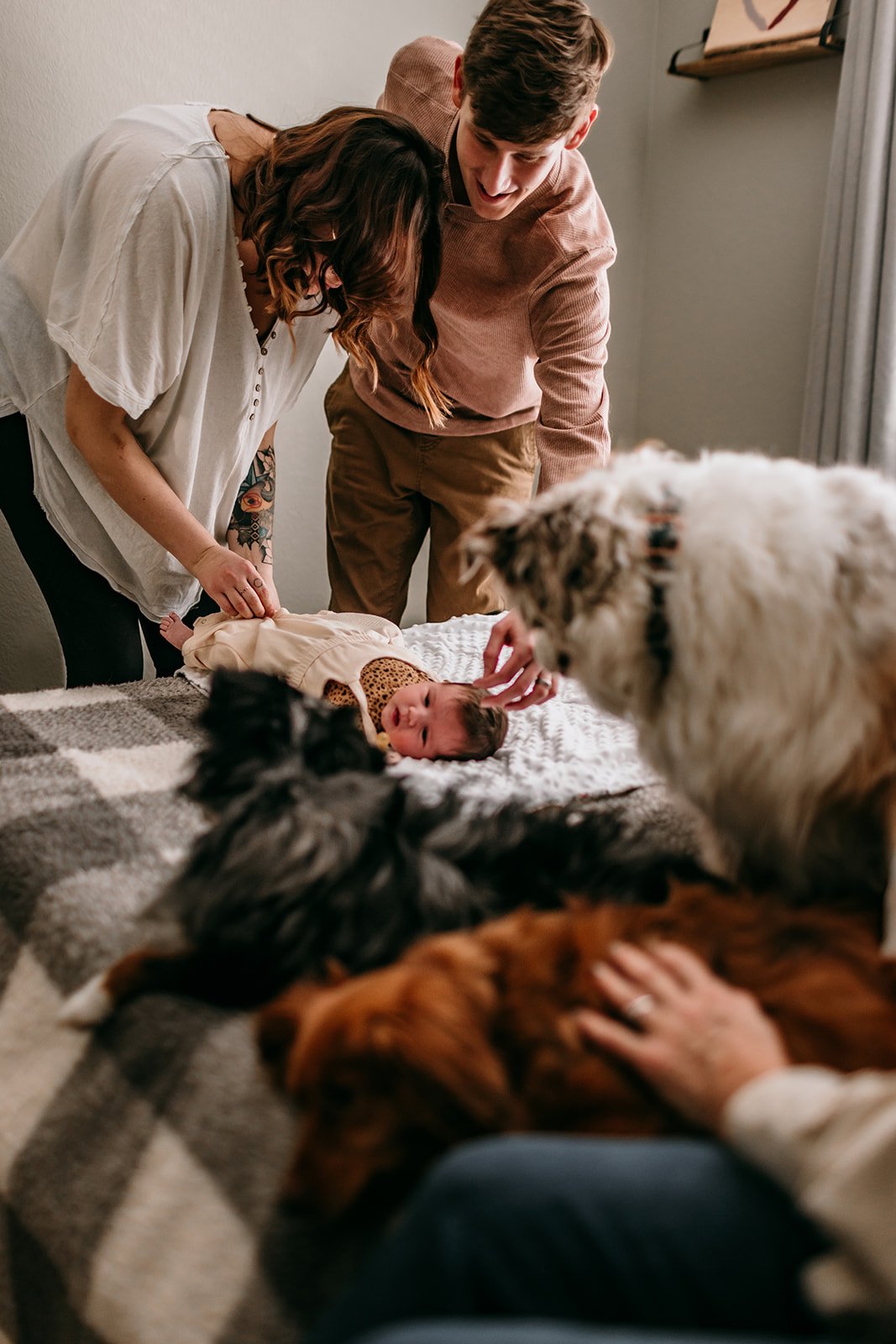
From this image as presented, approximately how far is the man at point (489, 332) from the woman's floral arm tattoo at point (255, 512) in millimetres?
359

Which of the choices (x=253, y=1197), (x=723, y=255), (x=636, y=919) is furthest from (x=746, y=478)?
(x=723, y=255)

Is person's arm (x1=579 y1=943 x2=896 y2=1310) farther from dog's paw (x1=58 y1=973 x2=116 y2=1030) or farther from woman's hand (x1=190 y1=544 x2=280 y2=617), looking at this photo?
woman's hand (x1=190 y1=544 x2=280 y2=617)

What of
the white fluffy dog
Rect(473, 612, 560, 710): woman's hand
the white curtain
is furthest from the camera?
the white curtain

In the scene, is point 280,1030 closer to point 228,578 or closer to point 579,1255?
point 579,1255

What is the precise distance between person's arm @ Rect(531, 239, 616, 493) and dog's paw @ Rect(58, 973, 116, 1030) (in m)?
1.29

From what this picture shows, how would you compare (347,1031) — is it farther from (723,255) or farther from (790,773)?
(723,255)

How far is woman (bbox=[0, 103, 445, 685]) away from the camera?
4.95 ft

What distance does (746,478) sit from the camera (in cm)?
84

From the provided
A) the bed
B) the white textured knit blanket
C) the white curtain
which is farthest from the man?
the white curtain

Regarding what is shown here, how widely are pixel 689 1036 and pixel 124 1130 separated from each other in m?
0.43

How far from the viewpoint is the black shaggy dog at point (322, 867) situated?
82cm

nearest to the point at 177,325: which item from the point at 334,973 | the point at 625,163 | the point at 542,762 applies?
the point at 542,762

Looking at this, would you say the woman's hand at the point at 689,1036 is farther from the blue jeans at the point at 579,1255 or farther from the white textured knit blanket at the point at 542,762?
the white textured knit blanket at the point at 542,762

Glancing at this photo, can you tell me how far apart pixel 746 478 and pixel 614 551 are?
0.41 ft
